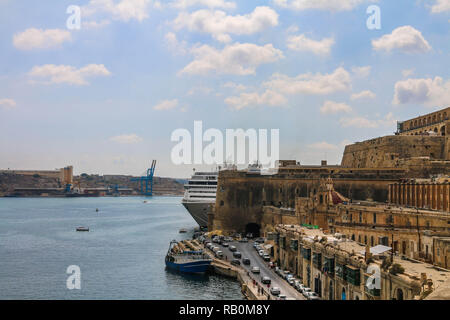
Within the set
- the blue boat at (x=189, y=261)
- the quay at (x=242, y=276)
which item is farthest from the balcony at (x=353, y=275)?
the blue boat at (x=189, y=261)

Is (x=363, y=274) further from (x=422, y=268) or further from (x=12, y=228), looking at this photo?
(x=12, y=228)

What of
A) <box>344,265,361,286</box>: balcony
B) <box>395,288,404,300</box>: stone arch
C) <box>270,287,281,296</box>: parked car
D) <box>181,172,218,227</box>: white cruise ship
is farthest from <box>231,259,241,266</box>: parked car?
<box>181,172,218,227</box>: white cruise ship

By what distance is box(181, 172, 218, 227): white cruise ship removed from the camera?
231 ft

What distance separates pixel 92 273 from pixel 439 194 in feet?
95.0

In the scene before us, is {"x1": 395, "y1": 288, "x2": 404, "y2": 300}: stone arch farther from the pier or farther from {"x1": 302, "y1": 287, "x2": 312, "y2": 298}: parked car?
{"x1": 302, "y1": 287, "x2": 312, "y2": 298}: parked car

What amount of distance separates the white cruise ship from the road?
18.9 m

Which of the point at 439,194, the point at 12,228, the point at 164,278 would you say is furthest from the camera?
the point at 12,228

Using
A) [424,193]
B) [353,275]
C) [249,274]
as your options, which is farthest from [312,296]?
[424,193]

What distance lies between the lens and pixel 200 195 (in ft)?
236

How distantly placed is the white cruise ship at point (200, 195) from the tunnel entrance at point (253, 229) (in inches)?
430

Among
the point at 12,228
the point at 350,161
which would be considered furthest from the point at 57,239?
the point at 350,161

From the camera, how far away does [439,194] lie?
3550 centimetres

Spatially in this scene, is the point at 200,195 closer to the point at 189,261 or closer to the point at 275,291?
the point at 189,261

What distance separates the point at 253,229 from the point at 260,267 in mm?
19761
